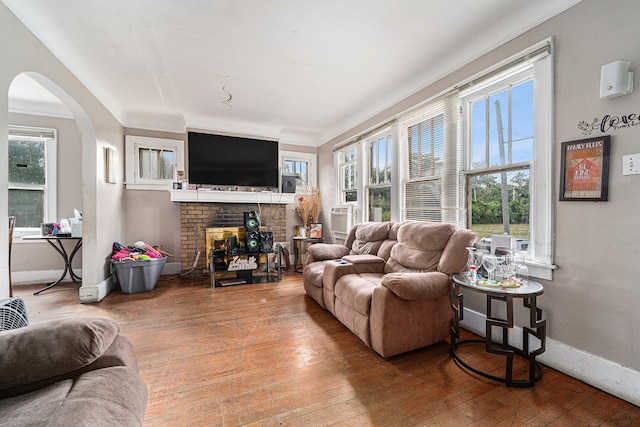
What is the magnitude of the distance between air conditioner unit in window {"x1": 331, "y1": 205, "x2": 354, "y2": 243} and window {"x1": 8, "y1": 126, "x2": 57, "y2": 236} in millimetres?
4317

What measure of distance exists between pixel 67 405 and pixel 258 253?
3.55 m

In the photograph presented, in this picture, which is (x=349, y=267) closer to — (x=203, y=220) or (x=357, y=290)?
(x=357, y=290)

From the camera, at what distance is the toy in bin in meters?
3.58

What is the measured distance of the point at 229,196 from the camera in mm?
4777

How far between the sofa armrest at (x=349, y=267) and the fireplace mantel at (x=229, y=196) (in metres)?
2.51

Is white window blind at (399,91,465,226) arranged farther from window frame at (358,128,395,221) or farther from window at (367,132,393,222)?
window at (367,132,393,222)

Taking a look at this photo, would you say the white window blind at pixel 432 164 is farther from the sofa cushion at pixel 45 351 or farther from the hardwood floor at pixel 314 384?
the sofa cushion at pixel 45 351

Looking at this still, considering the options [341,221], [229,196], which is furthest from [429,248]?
[229,196]

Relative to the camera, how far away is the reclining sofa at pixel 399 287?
200 cm

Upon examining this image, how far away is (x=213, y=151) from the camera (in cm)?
479

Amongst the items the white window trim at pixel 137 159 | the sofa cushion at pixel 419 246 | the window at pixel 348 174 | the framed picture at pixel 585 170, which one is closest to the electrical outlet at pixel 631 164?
the framed picture at pixel 585 170

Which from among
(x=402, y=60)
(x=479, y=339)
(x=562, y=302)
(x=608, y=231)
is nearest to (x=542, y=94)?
(x=608, y=231)

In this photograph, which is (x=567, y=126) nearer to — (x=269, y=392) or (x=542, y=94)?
(x=542, y=94)

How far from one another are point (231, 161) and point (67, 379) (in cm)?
424
